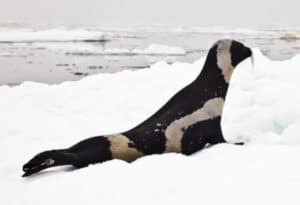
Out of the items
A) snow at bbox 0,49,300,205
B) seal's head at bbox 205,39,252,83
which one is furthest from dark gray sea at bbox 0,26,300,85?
seal's head at bbox 205,39,252,83

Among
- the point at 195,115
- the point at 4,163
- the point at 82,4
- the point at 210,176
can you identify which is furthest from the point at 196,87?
the point at 82,4

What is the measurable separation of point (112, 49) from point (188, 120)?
6.09 ft

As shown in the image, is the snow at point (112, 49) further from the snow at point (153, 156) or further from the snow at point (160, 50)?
the snow at point (153, 156)

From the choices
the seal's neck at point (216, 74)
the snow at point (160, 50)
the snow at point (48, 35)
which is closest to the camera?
the seal's neck at point (216, 74)

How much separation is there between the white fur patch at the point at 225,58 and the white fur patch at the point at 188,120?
3.1 inches

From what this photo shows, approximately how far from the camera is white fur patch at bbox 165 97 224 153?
1306mm

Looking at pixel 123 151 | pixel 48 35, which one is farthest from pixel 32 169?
pixel 48 35

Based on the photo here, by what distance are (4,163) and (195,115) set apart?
55 cm

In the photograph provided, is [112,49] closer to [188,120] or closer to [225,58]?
[225,58]

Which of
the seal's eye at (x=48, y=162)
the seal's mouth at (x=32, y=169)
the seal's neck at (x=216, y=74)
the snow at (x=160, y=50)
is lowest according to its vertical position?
the seal's mouth at (x=32, y=169)

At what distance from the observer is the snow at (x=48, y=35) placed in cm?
300

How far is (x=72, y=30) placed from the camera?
3.03m

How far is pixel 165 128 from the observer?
133 centimetres

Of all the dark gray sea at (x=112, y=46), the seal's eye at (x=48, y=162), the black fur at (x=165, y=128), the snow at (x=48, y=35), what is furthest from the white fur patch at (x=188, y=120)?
the snow at (x=48, y=35)
